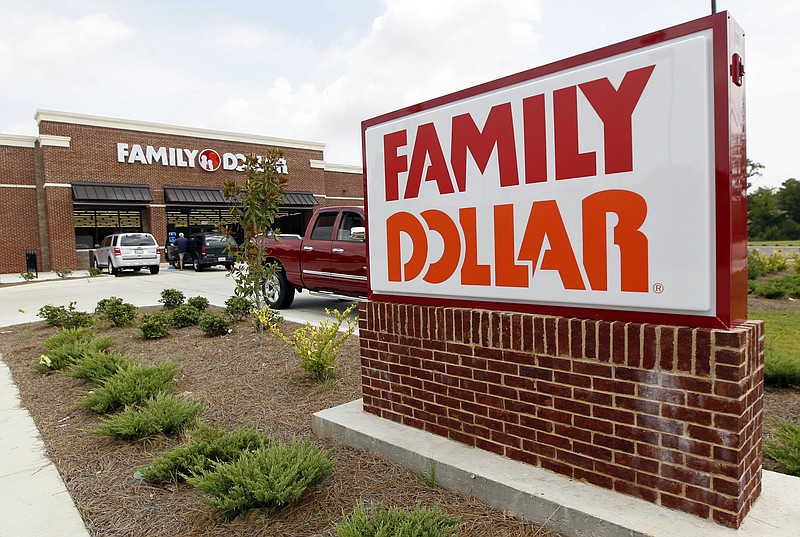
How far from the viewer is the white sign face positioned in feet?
7.82

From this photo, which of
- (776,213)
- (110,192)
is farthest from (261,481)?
(776,213)

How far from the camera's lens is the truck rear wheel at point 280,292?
35.9 feet

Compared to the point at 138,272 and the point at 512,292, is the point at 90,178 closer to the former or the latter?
the point at 138,272

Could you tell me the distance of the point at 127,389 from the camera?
4727mm

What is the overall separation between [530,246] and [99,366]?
15.4 ft

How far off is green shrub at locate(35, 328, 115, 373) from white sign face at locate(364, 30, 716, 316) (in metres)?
4.60

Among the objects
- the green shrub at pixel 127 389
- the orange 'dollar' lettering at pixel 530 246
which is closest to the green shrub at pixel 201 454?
the green shrub at pixel 127 389

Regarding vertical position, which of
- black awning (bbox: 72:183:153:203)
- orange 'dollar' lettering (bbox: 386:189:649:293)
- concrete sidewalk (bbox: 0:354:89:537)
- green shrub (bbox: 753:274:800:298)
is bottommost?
concrete sidewalk (bbox: 0:354:89:537)

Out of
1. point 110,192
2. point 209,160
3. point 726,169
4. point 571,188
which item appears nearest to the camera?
point 726,169

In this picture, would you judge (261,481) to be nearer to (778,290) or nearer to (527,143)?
(527,143)

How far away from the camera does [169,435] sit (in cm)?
418

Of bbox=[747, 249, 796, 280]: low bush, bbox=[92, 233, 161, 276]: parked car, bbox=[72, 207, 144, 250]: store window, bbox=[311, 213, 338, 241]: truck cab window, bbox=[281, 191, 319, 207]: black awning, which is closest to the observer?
bbox=[311, 213, 338, 241]: truck cab window

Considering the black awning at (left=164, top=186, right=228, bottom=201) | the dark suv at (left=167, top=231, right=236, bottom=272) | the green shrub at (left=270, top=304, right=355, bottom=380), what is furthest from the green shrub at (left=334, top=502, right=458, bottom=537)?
the black awning at (left=164, top=186, right=228, bottom=201)

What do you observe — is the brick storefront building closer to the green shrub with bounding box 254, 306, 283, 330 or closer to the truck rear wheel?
the truck rear wheel
